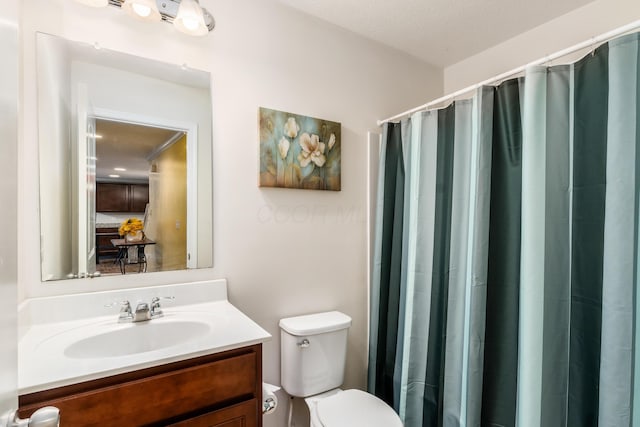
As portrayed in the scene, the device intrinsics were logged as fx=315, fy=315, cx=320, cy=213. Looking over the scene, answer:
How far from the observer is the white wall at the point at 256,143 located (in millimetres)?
1264

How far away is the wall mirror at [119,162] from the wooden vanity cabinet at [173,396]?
0.55m

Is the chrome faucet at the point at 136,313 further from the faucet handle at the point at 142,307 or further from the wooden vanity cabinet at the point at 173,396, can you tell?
the wooden vanity cabinet at the point at 173,396

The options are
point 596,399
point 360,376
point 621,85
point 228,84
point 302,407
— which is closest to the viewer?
point 621,85

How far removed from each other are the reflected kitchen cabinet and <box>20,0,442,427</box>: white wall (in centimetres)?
21

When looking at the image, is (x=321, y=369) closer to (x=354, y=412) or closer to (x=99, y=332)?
(x=354, y=412)

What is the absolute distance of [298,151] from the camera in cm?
173

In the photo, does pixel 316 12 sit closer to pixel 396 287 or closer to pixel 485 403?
pixel 396 287

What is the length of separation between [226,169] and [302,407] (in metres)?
1.36

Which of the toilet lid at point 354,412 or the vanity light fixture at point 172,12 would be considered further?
the toilet lid at point 354,412

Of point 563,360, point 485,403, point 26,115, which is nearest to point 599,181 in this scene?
point 563,360

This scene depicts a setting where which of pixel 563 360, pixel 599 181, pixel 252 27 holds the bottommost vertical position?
pixel 563 360

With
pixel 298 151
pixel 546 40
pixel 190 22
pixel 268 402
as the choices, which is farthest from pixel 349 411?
pixel 546 40

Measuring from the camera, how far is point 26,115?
3.81 ft

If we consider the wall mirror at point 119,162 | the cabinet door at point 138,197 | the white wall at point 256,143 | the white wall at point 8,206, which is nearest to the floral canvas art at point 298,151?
the white wall at point 256,143
